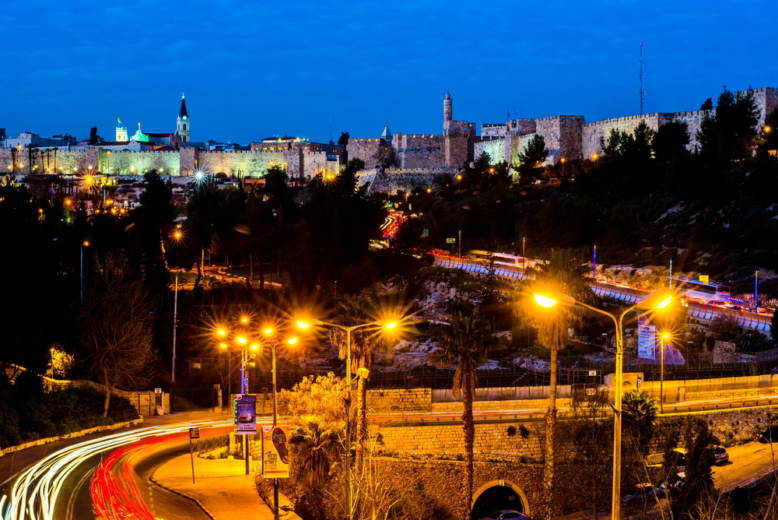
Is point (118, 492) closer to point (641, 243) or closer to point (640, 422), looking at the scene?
point (640, 422)

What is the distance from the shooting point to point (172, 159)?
411ft

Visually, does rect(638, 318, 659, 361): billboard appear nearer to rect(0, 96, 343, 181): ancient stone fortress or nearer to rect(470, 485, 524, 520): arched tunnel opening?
rect(470, 485, 524, 520): arched tunnel opening

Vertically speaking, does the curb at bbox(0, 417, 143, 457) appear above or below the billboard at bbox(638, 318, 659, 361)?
below

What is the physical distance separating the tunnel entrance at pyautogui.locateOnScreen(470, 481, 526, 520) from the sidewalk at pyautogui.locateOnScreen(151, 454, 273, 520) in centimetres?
607

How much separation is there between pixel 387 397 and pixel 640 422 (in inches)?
263

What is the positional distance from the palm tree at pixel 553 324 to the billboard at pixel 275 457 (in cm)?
694

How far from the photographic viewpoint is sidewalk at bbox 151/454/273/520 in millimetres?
18766

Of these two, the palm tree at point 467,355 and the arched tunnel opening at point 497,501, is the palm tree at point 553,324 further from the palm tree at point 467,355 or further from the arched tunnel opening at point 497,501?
the palm tree at point 467,355

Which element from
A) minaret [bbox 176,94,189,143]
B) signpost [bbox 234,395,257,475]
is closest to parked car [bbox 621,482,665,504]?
signpost [bbox 234,395,257,475]

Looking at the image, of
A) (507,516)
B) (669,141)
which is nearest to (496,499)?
(507,516)

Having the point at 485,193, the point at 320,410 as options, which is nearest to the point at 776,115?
the point at 485,193

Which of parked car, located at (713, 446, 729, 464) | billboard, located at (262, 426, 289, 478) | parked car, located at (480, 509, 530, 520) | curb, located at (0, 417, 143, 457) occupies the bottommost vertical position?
parked car, located at (480, 509, 530, 520)

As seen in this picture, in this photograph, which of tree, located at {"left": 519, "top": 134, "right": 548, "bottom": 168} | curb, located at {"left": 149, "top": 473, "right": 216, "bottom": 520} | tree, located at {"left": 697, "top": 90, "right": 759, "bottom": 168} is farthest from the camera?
tree, located at {"left": 519, "top": 134, "right": 548, "bottom": 168}

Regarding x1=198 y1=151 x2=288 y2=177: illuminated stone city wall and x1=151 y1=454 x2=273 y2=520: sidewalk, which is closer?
x1=151 y1=454 x2=273 y2=520: sidewalk
